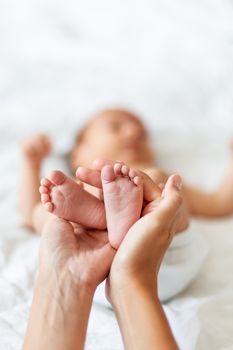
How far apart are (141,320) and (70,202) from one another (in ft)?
0.86

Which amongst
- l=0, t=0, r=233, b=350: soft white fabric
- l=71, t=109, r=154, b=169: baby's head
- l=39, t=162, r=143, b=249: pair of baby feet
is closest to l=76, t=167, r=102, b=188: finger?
l=39, t=162, r=143, b=249: pair of baby feet

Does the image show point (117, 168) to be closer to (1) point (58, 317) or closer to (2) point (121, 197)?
(2) point (121, 197)

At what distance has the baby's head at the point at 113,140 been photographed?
4.94ft

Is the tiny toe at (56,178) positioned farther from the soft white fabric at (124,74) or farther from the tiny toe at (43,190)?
the soft white fabric at (124,74)

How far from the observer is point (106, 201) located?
34.2 inches

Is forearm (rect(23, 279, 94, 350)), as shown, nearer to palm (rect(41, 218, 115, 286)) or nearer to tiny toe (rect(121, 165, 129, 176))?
palm (rect(41, 218, 115, 286))

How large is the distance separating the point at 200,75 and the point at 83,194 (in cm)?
94

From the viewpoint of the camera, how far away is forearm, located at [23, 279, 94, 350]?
2.45ft

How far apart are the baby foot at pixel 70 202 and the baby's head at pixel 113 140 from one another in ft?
1.91

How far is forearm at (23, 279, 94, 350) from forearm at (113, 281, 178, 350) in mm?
58

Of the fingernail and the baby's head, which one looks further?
the baby's head

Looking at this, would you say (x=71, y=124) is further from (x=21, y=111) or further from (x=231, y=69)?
Result: (x=231, y=69)

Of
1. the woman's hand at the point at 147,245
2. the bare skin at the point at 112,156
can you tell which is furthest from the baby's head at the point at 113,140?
the woman's hand at the point at 147,245

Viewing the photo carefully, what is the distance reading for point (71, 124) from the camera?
66.8 inches
